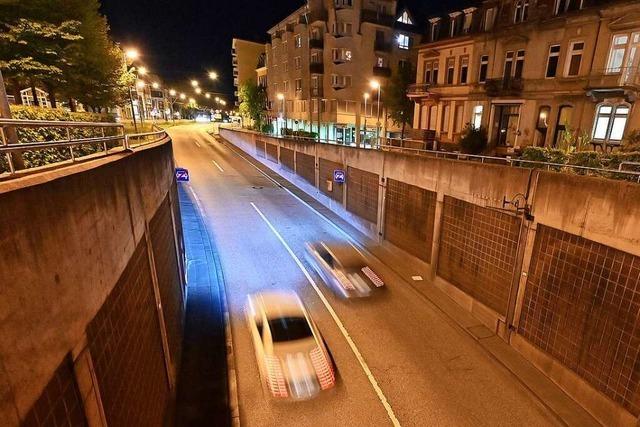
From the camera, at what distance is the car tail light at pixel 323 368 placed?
869cm

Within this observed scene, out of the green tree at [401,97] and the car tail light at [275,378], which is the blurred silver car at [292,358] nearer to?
the car tail light at [275,378]

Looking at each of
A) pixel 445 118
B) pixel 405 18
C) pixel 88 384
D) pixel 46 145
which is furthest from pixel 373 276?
pixel 405 18

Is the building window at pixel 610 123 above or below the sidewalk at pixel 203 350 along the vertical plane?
above

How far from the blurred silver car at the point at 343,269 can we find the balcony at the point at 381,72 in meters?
34.9

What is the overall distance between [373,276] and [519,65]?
770 inches

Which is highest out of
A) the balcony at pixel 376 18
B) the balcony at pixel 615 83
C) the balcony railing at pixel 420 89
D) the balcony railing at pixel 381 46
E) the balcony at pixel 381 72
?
the balcony at pixel 376 18

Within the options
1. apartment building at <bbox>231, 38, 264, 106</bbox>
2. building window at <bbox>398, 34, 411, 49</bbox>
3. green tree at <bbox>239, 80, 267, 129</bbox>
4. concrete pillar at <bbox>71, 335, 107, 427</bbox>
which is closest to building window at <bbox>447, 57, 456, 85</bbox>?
building window at <bbox>398, 34, 411, 49</bbox>

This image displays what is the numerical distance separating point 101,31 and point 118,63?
3837 mm

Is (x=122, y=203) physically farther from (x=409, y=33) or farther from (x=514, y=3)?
(x=409, y=33)

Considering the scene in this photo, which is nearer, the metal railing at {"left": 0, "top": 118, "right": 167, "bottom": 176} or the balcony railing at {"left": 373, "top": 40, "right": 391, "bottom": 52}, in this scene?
the metal railing at {"left": 0, "top": 118, "right": 167, "bottom": 176}

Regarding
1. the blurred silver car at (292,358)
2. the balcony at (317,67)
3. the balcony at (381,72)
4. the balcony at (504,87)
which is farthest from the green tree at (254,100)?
the blurred silver car at (292,358)

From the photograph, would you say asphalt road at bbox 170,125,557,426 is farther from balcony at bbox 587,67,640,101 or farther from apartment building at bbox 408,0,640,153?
balcony at bbox 587,67,640,101

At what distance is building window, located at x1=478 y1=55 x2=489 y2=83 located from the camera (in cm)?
2469

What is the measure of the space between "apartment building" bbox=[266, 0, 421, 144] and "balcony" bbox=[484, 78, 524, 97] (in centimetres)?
1963
